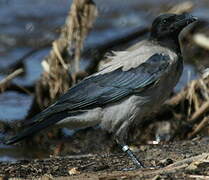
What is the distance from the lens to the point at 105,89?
897cm

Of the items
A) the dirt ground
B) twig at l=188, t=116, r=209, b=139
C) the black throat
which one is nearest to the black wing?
the black throat

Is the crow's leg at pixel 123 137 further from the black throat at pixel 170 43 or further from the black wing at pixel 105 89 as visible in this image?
the black throat at pixel 170 43

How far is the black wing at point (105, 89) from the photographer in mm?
8742

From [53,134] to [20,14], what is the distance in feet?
22.7

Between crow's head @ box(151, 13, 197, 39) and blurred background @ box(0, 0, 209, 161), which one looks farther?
→ blurred background @ box(0, 0, 209, 161)

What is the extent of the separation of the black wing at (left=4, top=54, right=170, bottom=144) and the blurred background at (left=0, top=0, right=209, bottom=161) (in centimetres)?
84

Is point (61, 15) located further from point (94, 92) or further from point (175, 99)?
point (94, 92)

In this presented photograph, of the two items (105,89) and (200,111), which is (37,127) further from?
(200,111)

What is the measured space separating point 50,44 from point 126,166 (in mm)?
5340

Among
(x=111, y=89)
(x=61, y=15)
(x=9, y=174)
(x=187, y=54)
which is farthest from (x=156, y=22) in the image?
(x=61, y=15)

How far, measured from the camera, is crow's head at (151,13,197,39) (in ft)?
30.8

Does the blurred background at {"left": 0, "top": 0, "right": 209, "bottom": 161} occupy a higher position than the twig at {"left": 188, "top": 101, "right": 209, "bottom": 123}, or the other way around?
the blurred background at {"left": 0, "top": 0, "right": 209, "bottom": 161}

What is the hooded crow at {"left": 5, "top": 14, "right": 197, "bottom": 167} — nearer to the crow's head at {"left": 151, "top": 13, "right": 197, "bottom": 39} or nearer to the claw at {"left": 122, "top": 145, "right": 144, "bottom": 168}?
the claw at {"left": 122, "top": 145, "right": 144, "bottom": 168}

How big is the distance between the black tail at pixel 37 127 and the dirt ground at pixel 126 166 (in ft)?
0.92
